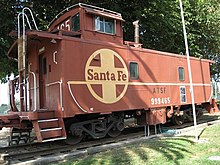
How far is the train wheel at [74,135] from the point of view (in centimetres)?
878

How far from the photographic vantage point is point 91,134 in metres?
9.14

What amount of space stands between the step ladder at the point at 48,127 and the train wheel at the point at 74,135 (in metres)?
0.71

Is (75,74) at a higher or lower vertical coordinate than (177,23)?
lower

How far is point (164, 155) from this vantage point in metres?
6.61

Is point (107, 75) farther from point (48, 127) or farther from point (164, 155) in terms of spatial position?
point (164, 155)

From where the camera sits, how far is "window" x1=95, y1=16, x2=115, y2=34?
973 centimetres

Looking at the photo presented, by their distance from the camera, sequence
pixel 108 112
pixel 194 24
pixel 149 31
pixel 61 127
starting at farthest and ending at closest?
pixel 194 24, pixel 149 31, pixel 108 112, pixel 61 127

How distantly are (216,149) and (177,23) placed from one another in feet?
39.0

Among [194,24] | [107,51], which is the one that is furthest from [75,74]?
[194,24]

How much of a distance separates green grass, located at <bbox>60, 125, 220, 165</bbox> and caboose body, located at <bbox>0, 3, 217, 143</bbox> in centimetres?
180

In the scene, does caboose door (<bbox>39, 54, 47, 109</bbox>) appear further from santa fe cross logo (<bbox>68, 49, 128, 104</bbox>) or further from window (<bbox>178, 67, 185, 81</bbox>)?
window (<bbox>178, 67, 185, 81</bbox>)

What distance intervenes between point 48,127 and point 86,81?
5.99 ft

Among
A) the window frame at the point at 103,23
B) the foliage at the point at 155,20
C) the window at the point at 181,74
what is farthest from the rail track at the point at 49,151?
the foliage at the point at 155,20

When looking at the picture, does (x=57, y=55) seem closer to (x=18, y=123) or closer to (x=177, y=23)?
(x=18, y=123)
